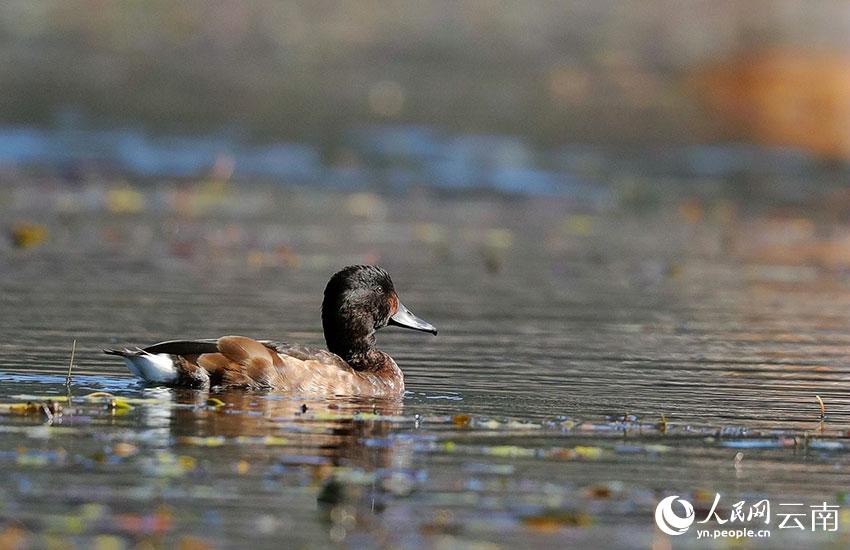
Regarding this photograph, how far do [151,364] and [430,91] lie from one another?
27.4 metres

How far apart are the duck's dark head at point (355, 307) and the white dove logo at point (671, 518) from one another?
14.7 ft

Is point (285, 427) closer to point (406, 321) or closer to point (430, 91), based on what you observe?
point (406, 321)

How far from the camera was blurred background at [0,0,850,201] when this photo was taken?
102 ft

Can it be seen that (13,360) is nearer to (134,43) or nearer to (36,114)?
(36,114)

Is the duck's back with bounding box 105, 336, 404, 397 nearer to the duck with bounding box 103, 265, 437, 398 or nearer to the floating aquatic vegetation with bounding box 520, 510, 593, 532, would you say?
the duck with bounding box 103, 265, 437, 398

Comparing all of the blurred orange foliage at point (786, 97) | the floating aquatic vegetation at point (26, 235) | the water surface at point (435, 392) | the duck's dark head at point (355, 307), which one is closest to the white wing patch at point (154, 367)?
the water surface at point (435, 392)

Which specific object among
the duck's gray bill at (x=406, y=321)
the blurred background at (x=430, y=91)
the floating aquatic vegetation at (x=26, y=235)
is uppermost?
the blurred background at (x=430, y=91)

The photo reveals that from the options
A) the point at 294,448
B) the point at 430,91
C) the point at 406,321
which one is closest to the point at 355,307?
the point at 406,321

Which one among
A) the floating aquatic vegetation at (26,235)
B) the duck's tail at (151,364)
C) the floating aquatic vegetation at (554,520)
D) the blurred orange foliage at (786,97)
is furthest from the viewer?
the blurred orange foliage at (786,97)

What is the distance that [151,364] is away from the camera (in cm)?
1211

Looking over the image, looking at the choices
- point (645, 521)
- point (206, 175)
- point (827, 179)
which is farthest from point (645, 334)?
point (827, 179)

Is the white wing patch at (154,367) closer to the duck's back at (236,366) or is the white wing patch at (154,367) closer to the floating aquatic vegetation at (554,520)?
the duck's back at (236,366)

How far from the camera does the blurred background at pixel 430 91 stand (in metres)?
31.1

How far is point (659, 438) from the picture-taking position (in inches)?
427
